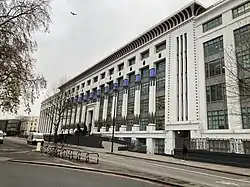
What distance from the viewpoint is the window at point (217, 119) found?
31766 millimetres

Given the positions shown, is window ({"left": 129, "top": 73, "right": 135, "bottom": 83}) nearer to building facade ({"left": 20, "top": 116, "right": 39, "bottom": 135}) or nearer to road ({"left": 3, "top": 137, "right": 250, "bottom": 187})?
road ({"left": 3, "top": 137, "right": 250, "bottom": 187})

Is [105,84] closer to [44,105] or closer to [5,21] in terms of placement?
[5,21]

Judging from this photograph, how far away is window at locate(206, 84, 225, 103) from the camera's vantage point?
32.7 metres

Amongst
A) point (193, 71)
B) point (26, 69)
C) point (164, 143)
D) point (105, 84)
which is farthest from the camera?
point (105, 84)

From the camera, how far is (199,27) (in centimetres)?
3834

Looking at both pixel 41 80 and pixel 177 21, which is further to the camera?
pixel 177 21

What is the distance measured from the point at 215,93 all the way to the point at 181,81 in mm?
7082

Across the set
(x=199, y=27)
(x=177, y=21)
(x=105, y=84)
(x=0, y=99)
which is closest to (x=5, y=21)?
(x=0, y=99)

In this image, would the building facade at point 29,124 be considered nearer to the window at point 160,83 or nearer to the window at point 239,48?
the window at point 160,83

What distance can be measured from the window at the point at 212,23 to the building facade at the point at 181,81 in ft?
0.33

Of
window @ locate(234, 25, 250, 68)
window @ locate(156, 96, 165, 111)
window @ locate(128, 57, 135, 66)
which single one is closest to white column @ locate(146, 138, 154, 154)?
window @ locate(156, 96, 165, 111)

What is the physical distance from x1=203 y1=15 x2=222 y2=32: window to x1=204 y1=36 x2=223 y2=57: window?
2.25 meters

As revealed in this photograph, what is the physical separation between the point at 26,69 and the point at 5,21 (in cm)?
316

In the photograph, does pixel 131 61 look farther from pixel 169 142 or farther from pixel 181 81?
pixel 169 142
